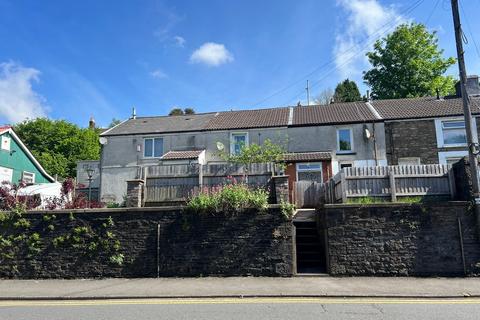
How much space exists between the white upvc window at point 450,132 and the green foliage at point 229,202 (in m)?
16.8

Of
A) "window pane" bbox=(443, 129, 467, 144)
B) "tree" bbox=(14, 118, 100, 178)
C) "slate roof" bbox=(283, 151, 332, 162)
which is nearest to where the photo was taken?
"slate roof" bbox=(283, 151, 332, 162)

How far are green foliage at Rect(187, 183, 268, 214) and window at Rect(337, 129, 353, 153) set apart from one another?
14357 millimetres

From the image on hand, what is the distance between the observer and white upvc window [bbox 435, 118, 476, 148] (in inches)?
952

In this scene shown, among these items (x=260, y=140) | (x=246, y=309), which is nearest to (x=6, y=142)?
(x=260, y=140)

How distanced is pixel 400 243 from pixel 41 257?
11014 mm

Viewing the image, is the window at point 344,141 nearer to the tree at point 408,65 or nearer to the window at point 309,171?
the window at point 309,171

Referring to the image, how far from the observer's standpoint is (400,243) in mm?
11367

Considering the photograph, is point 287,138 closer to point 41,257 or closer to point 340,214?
point 340,214

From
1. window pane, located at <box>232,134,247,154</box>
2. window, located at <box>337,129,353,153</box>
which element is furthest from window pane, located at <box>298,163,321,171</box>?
window pane, located at <box>232,134,247,154</box>

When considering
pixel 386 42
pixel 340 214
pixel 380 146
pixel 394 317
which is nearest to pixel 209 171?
pixel 340 214

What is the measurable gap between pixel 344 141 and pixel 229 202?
15.4 meters

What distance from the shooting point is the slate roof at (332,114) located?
26.0 meters

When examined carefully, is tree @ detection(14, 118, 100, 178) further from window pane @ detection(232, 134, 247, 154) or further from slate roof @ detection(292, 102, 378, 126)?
slate roof @ detection(292, 102, 378, 126)

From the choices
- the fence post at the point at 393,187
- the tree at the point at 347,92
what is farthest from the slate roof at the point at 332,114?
the tree at the point at 347,92
